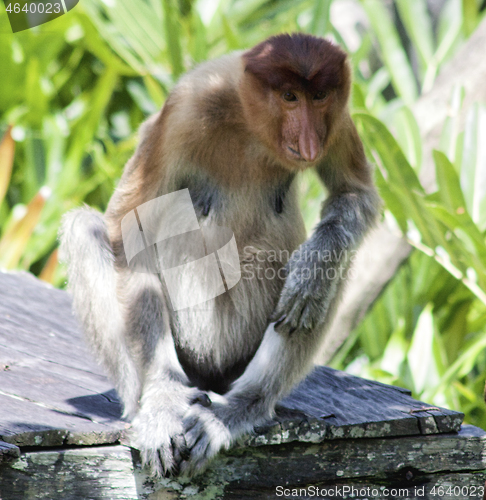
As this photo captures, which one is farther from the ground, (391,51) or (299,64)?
(299,64)

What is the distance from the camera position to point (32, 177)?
22.5ft

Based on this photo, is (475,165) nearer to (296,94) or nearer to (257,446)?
(296,94)

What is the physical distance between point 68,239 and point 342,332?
10.0 feet

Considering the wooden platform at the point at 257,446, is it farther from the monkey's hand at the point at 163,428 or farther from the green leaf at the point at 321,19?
the green leaf at the point at 321,19

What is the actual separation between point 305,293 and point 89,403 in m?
0.92

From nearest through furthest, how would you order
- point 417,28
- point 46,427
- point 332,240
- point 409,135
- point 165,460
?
point 46,427, point 165,460, point 332,240, point 409,135, point 417,28

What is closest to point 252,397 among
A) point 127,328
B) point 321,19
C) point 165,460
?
point 165,460

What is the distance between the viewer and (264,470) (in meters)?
2.38

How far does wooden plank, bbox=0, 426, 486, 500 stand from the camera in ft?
6.67

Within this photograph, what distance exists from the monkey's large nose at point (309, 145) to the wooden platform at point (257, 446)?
98 cm

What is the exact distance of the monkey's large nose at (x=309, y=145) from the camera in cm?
253

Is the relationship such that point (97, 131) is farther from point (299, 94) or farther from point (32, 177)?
point (299, 94)

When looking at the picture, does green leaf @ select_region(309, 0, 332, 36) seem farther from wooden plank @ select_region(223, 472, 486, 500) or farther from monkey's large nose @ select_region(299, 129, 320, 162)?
wooden plank @ select_region(223, 472, 486, 500)

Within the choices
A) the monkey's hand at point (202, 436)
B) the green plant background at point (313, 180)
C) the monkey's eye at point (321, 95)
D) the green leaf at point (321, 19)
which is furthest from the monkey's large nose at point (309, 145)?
the green leaf at point (321, 19)
